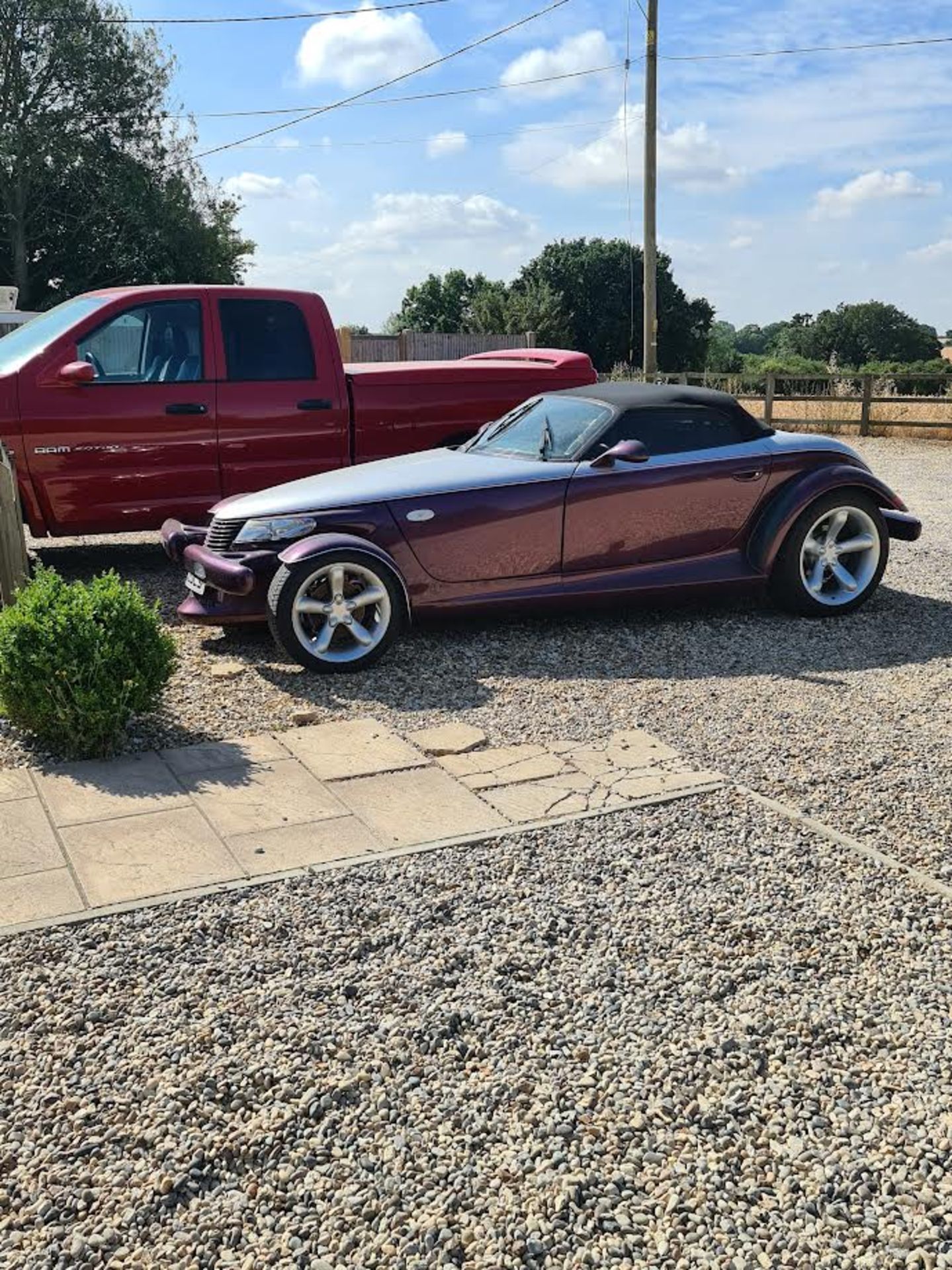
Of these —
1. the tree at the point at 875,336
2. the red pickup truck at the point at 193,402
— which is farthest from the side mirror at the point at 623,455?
the tree at the point at 875,336

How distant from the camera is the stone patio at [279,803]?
3.83m

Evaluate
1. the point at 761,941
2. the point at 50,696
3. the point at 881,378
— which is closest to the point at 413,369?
the point at 50,696

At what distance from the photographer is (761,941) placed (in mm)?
3430

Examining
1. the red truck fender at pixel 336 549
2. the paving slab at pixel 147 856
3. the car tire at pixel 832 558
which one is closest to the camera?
the paving slab at pixel 147 856

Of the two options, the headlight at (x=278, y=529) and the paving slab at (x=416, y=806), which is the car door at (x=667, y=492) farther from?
the paving slab at (x=416, y=806)

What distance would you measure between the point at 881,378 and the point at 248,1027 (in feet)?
68.9

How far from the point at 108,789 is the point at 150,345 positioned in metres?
4.75

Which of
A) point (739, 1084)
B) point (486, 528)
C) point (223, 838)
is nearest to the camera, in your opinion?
point (739, 1084)

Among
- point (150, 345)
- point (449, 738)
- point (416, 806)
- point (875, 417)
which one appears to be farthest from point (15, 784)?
point (875, 417)

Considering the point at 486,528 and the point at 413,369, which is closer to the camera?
the point at 486,528

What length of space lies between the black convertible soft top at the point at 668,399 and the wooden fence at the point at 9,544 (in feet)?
11.0

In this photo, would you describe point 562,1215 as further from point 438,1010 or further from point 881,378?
point 881,378

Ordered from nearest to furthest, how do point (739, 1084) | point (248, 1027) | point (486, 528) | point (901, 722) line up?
point (739, 1084) < point (248, 1027) < point (901, 722) < point (486, 528)

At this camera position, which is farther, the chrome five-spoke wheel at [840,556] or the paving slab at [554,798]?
the chrome five-spoke wheel at [840,556]
